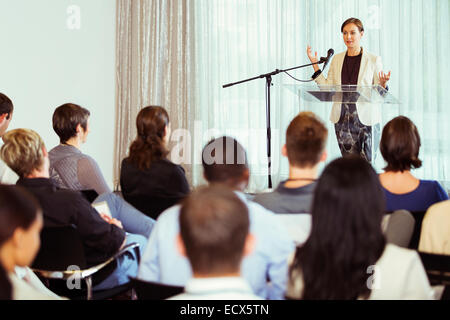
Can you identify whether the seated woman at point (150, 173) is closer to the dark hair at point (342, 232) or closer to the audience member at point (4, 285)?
the dark hair at point (342, 232)

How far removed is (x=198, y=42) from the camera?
6.51m

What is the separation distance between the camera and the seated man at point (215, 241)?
1096mm

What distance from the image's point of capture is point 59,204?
6.94 ft

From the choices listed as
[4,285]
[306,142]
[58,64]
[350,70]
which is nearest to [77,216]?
[306,142]

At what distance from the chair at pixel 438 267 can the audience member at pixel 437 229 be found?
0.17 m

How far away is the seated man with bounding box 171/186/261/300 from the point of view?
3.59 feet

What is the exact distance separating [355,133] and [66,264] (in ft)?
8.84

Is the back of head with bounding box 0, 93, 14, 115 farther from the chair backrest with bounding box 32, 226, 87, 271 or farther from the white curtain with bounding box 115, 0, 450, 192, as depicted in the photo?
the white curtain with bounding box 115, 0, 450, 192

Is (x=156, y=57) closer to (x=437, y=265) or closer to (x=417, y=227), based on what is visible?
(x=417, y=227)

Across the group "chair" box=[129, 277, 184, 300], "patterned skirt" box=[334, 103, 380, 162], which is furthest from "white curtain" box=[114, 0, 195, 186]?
"chair" box=[129, 277, 184, 300]

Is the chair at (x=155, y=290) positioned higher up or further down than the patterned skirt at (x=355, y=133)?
further down

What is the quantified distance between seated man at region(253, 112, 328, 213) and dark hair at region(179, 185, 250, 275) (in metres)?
0.78

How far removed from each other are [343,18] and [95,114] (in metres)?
3.24

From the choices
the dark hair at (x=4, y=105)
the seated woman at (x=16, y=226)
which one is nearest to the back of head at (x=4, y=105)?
the dark hair at (x=4, y=105)
